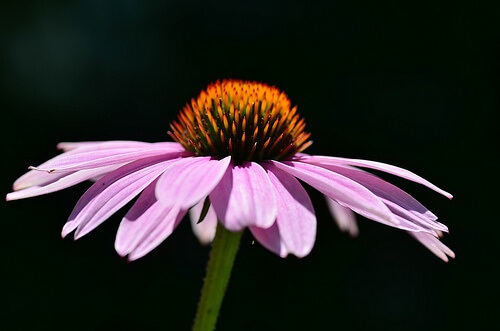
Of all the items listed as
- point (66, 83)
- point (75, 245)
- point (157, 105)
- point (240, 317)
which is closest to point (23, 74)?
point (66, 83)

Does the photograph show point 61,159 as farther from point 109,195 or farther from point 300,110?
point 300,110

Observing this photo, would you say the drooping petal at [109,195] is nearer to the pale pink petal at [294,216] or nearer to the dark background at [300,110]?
the pale pink petal at [294,216]

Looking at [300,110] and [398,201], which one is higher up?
[300,110]

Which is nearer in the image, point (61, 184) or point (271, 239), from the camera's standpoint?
point (271, 239)

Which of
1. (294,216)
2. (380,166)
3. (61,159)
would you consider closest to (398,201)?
(380,166)

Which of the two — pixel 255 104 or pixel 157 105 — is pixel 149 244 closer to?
pixel 255 104

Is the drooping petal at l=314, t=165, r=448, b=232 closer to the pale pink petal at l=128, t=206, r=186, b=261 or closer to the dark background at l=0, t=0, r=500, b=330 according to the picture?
the pale pink petal at l=128, t=206, r=186, b=261
